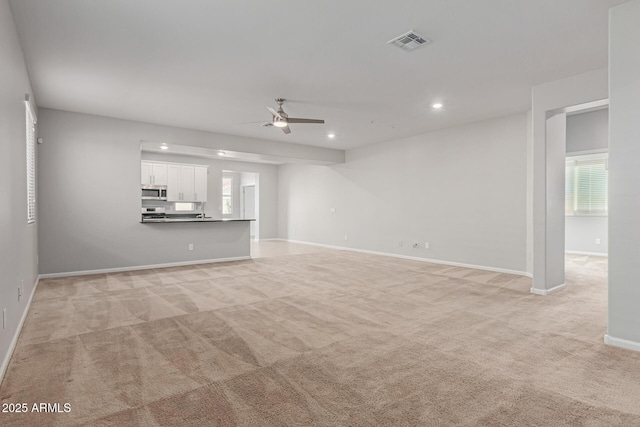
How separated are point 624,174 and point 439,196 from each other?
4.35 meters

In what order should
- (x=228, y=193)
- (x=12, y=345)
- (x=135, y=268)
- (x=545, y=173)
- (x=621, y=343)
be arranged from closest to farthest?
(x=12, y=345) < (x=621, y=343) < (x=545, y=173) < (x=135, y=268) < (x=228, y=193)

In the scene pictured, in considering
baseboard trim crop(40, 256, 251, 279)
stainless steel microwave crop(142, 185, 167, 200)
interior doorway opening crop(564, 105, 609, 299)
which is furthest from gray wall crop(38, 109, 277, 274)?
interior doorway opening crop(564, 105, 609, 299)

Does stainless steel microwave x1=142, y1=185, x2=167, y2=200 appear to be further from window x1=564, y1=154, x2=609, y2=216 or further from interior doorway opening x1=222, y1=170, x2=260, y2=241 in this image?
window x1=564, y1=154, x2=609, y2=216

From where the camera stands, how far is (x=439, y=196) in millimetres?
7242

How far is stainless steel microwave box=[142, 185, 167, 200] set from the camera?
8.68 meters

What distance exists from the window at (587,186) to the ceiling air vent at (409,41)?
7.13m

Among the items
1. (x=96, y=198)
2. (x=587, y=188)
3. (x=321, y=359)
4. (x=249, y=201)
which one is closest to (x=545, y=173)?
(x=321, y=359)

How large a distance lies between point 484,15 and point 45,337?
4856 mm

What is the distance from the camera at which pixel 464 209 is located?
6.81 m

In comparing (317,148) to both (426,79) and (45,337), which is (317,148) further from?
(45,337)

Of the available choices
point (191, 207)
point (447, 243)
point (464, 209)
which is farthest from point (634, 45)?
point (191, 207)

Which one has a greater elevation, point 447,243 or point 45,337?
point 447,243

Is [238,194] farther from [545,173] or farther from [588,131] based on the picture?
[588,131]

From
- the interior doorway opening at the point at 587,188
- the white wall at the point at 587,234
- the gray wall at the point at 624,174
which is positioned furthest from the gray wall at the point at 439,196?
the white wall at the point at 587,234
